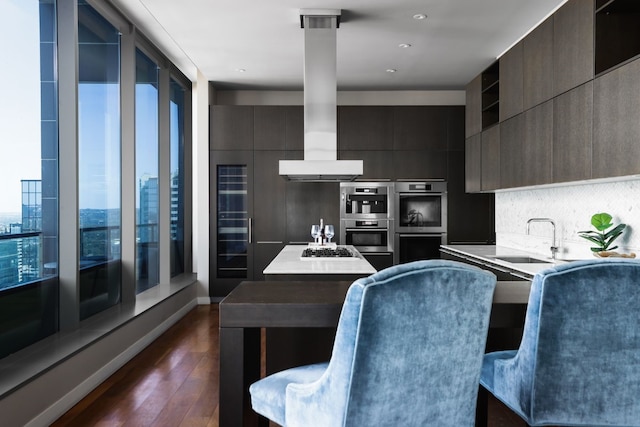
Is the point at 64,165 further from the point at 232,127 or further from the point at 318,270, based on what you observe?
the point at 232,127

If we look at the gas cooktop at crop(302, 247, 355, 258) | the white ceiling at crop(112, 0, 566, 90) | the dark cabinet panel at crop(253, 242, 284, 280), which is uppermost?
the white ceiling at crop(112, 0, 566, 90)

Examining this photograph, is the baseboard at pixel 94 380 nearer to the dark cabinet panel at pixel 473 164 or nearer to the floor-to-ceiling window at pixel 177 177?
the floor-to-ceiling window at pixel 177 177

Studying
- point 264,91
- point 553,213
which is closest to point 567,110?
point 553,213

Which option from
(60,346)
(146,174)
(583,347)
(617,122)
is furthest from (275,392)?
(146,174)

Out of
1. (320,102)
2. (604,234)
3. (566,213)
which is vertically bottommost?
(604,234)

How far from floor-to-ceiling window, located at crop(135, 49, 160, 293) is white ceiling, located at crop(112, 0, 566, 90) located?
369 mm

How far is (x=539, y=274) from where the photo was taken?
1.49m

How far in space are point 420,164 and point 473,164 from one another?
28.6 inches

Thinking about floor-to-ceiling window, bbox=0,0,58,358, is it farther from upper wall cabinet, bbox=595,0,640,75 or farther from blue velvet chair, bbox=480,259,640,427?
upper wall cabinet, bbox=595,0,640,75

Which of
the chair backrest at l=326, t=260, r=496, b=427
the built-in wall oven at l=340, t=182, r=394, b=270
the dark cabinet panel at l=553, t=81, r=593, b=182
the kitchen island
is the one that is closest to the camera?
the chair backrest at l=326, t=260, r=496, b=427

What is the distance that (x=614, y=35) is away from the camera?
10.2ft

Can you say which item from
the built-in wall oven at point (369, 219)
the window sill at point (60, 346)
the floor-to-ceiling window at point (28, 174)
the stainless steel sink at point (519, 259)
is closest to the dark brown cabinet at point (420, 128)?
the built-in wall oven at point (369, 219)

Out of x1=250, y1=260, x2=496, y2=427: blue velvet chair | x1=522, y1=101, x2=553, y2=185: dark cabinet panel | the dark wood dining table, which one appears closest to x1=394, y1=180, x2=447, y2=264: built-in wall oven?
x1=522, y1=101, x2=553, y2=185: dark cabinet panel

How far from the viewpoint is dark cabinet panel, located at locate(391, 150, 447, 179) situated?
5.96m
